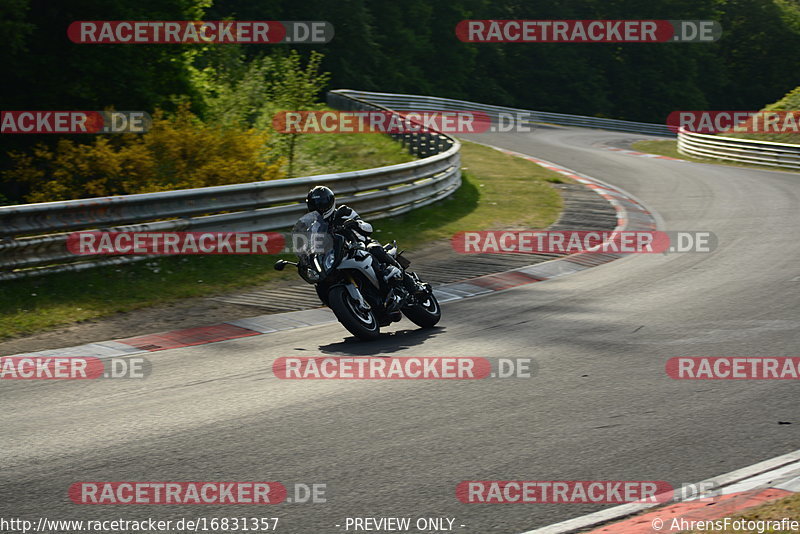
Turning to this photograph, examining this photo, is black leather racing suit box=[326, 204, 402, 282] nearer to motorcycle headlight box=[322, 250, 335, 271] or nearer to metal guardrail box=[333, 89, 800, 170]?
motorcycle headlight box=[322, 250, 335, 271]

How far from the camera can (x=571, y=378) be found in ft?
24.3

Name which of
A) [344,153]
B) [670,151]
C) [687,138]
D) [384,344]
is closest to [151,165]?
[384,344]

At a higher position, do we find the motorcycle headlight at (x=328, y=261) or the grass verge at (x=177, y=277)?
the motorcycle headlight at (x=328, y=261)

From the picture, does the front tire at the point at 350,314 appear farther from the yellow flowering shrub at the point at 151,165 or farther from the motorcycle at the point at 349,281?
the yellow flowering shrub at the point at 151,165

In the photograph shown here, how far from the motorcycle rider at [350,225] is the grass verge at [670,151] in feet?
73.3

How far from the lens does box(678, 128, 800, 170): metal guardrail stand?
28141 millimetres

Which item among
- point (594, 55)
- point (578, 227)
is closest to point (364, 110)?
point (578, 227)

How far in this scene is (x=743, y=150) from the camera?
99.8 feet

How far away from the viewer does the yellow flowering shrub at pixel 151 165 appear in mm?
13844

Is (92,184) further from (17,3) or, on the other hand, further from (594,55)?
(594,55)

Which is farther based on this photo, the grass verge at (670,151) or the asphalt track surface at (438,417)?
the grass verge at (670,151)

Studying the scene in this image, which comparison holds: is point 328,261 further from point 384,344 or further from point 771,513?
point 771,513

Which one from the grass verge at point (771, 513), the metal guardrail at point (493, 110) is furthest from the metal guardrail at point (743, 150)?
the grass verge at point (771, 513)

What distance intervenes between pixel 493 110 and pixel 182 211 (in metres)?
40.5
